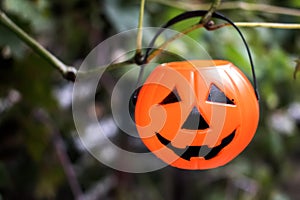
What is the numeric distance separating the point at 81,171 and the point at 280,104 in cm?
52

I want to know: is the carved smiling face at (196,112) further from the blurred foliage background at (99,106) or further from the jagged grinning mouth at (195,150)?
the blurred foliage background at (99,106)

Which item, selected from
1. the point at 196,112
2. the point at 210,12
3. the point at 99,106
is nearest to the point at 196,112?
the point at 196,112

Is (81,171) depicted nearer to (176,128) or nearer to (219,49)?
(219,49)

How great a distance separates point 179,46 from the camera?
82 centimetres

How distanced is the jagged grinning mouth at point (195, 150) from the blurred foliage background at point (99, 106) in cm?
36

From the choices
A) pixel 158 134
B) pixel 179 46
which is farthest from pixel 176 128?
pixel 179 46

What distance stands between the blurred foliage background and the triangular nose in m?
0.38

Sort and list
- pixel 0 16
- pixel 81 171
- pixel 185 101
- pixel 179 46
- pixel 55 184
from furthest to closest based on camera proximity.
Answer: pixel 81 171 < pixel 55 184 < pixel 179 46 < pixel 0 16 < pixel 185 101

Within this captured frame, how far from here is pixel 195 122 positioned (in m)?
0.42

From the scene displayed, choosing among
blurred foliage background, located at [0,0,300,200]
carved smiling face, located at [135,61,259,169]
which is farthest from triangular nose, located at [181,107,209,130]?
blurred foliage background, located at [0,0,300,200]

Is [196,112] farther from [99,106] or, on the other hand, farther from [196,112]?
[99,106]

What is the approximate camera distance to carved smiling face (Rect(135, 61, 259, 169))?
0.41 m

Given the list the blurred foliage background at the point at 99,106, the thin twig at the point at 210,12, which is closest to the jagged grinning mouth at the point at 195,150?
the thin twig at the point at 210,12

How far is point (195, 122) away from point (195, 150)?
0.03 m
